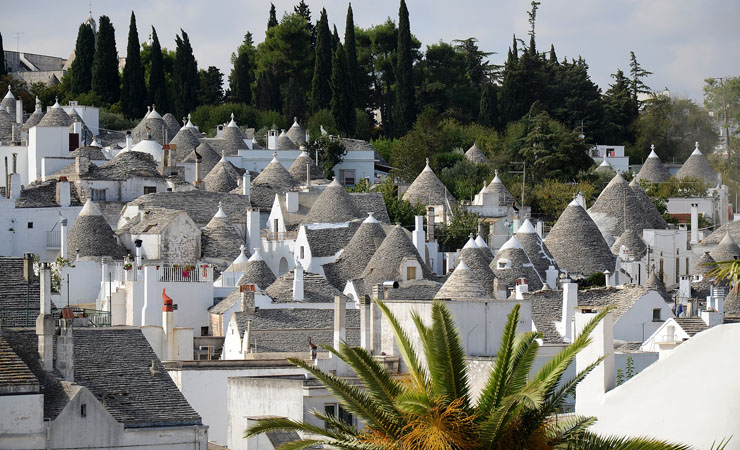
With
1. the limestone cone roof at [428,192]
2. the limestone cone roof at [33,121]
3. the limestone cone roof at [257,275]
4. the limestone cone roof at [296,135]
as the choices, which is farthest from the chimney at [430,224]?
the limestone cone roof at [296,135]

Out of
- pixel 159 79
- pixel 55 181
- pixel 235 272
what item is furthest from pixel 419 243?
pixel 159 79

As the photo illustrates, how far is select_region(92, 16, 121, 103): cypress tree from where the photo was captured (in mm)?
77750

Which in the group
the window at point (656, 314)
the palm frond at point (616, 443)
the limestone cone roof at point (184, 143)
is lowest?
the window at point (656, 314)

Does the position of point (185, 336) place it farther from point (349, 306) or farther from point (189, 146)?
point (189, 146)

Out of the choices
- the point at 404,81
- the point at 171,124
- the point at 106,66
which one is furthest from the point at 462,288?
the point at 404,81

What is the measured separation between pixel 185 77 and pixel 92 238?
1279 inches

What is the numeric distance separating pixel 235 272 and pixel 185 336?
14.7 m

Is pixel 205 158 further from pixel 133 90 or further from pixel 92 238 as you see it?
pixel 92 238

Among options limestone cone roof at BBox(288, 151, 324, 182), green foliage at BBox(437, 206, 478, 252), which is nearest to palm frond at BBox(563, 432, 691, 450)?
green foliage at BBox(437, 206, 478, 252)

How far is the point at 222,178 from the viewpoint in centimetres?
6375

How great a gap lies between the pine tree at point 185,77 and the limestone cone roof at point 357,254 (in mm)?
30035

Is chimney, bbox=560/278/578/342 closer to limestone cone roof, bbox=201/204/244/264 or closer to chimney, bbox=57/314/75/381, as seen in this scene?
limestone cone roof, bbox=201/204/244/264

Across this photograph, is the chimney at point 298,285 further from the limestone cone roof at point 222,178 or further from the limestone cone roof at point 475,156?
the limestone cone roof at point 475,156

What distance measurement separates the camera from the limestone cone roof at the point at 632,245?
59844 millimetres
